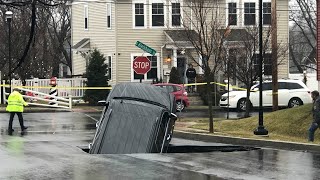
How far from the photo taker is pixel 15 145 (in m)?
14.0

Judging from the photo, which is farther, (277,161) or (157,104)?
(157,104)

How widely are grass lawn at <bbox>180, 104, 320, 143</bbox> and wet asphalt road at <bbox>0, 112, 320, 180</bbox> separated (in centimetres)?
238

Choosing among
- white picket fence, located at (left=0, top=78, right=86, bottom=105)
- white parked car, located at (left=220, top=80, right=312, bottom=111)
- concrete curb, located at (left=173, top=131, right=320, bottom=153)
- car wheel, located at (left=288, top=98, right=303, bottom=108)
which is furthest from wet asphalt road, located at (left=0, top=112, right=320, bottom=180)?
white picket fence, located at (left=0, top=78, right=86, bottom=105)

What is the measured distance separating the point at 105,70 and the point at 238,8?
395 inches

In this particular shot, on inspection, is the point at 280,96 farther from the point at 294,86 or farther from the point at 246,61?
the point at 246,61

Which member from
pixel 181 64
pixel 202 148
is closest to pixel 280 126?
pixel 202 148

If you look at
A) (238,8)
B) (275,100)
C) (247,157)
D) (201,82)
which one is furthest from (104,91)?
(247,157)

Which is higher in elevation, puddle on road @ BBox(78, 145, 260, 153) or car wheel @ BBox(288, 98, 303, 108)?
car wheel @ BBox(288, 98, 303, 108)

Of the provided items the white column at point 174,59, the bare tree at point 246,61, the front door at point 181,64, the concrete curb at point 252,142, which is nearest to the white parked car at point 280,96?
the bare tree at point 246,61

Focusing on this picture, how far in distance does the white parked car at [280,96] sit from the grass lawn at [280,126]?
925 centimetres

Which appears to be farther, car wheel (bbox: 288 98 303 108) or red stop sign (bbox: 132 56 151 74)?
car wheel (bbox: 288 98 303 108)

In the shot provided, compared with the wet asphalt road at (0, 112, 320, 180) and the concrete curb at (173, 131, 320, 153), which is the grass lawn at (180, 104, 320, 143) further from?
the wet asphalt road at (0, 112, 320, 180)

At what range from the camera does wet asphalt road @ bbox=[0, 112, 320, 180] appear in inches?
373

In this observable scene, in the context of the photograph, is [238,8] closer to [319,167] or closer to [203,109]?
[203,109]
